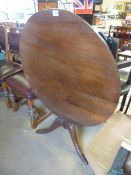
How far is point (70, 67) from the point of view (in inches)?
42.7

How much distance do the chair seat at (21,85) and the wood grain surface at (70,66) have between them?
0.69ft

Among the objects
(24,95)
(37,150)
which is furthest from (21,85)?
(37,150)

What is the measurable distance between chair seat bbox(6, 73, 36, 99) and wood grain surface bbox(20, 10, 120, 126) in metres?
0.21

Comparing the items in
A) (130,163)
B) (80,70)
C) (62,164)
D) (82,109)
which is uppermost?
(80,70)

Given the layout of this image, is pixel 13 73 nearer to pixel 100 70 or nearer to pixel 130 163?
pixel 100 70

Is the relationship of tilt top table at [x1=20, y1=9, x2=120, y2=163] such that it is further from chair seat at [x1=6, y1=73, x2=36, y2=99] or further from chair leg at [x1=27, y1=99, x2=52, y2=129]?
chair leg at [x1=27, y1=99, x2=52, y2=129]

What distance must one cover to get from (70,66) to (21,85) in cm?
79

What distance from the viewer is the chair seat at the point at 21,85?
1.64 m

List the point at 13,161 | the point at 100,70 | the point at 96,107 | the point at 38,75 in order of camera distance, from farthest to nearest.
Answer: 1. the point at 13,161
2. the point at 38,75
3. the point at 96,107
4. the point at 100,70

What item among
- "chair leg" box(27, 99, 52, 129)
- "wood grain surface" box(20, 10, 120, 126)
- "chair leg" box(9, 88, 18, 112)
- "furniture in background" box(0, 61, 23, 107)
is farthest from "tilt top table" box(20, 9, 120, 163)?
"chair leg" box(9, 88, 18, 112)

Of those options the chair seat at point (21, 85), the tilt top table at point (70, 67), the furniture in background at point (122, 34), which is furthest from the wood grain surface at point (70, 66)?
the furniture in background at point (122, 34)

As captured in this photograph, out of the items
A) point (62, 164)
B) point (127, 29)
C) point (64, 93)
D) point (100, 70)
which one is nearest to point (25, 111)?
point (62, 164)

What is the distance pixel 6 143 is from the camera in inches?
65.4

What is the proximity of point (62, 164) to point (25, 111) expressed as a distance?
0.92 m
